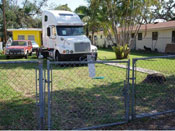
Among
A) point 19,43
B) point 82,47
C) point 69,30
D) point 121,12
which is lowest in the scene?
point 82,47

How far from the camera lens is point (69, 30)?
13.3 m

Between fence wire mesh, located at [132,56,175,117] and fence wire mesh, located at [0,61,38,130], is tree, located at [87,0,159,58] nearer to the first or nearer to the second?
fence wire mesh, located at [132,56,175,117]

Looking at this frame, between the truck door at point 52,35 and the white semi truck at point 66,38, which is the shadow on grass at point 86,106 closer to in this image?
the white semi truck at point 66,38

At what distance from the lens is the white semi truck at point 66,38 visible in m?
12.3

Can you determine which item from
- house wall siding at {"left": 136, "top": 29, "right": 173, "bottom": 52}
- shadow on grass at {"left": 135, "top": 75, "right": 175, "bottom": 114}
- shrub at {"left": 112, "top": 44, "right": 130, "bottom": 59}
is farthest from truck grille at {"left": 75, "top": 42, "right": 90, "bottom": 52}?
house wall siding at {"left": 136, "top": 29, "right": 173, "bottom": 52}

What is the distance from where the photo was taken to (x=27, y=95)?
241 inches

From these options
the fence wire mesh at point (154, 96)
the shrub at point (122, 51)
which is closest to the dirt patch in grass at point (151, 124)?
the fence wire mesh at point (154, 96)

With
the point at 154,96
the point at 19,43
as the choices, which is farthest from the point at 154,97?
the point at 19,43

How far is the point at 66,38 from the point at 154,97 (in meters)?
7.89

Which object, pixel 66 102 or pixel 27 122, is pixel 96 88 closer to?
pixel 66 102

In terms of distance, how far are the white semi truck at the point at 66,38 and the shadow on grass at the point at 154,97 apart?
18.3 ft

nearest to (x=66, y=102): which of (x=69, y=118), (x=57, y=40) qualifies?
(x=69, y=118)

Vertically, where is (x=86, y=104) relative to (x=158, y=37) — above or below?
below

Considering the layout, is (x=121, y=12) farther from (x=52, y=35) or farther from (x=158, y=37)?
(x=158, y=37)
